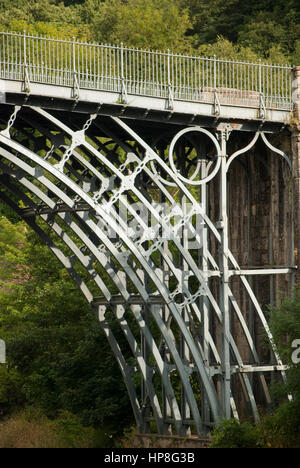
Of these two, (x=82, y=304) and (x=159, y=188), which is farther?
(x=82, y=304)

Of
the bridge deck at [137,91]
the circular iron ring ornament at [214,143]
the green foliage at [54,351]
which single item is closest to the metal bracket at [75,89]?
the bridge deck at [137,91]

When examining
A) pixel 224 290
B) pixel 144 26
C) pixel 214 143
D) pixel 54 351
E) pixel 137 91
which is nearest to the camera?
pixel 137 91

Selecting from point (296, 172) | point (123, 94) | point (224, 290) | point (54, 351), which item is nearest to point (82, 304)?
point (54, 351)

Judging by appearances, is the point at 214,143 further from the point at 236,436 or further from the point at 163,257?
the point at 236,436

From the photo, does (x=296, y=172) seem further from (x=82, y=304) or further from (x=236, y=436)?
(x=82, y=304)

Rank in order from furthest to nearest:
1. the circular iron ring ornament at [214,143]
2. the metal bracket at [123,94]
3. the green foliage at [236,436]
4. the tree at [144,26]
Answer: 1. the tree at [144,26]
2. the circular iron ring ornament at [214,143]
3. the metal bracket at [123,94]
4. the green foliage at [236,436]

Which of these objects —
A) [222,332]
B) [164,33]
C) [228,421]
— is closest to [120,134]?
[222,332]

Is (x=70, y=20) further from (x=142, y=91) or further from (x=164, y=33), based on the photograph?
(x=142, y=91)

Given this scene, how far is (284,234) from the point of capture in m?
24.6

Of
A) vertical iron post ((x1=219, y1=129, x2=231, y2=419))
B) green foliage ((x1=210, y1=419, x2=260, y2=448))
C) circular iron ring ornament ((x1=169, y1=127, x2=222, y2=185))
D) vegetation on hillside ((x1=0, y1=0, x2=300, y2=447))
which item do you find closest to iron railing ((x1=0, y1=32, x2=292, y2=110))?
circular iron ring ornament ((x1=169, y1=127, x2=222, y2=185))

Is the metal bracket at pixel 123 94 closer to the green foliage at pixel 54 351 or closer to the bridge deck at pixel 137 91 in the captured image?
the bridge deck at pixel 137 91

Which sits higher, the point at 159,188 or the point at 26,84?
the point at 26,84

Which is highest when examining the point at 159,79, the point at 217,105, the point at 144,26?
the point at 144,26

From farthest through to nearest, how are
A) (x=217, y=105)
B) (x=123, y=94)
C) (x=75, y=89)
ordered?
(x=217, y=105) < (x=123, y=94) < (x=75, y=89)
